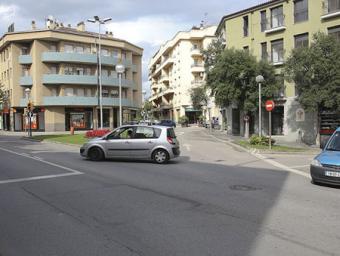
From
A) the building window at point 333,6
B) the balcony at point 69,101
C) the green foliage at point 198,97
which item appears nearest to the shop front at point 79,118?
the balcony at point 69,101

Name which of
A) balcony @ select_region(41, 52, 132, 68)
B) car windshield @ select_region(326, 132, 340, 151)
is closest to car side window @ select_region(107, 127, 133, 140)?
car windshield @ select_region(326, 132, 340, 151)

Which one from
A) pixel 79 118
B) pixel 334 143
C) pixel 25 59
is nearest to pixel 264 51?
pixel 334 143

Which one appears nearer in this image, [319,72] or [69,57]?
[319,72]

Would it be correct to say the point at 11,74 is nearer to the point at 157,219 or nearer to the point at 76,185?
the point at 76,185

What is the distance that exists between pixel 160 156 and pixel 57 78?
155ft

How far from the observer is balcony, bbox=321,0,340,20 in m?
34.0

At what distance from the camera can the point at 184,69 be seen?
287ft

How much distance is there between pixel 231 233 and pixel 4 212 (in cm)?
431

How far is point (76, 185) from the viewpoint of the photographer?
11336 millimetres

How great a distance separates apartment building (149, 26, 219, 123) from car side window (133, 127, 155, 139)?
59002 mm

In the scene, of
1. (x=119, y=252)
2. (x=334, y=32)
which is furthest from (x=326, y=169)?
(x=334, y=32)

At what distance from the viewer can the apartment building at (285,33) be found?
35.2m

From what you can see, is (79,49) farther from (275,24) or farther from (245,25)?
(275,24)

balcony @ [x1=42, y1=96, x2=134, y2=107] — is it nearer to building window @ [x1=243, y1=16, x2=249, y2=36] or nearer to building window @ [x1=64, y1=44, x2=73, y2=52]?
building window @ [x1=64, y1=44, x2=73, y2=52]
